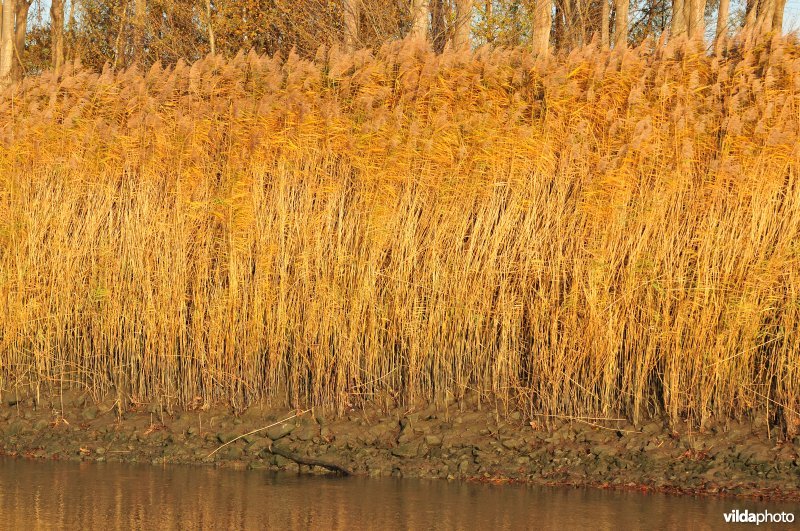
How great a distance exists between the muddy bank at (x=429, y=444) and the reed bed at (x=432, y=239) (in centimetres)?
16

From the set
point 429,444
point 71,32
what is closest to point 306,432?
point 429,444

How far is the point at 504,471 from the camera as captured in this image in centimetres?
726

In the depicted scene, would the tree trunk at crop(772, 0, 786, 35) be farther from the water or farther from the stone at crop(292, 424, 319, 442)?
the water

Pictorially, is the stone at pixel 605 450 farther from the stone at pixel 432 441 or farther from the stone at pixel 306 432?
the stone at pixel 306 432

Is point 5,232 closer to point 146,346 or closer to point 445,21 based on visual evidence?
point 146,346

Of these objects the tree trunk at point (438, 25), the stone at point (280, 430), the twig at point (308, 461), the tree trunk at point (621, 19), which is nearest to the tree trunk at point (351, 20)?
the tree trunk at point (438, 25)

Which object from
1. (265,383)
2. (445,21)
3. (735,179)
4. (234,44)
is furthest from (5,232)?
(234,44)

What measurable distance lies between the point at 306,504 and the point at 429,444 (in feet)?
4.67

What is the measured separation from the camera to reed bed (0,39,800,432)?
25.0ft

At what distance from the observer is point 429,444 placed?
759 centimetres

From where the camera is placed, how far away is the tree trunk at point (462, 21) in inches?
683

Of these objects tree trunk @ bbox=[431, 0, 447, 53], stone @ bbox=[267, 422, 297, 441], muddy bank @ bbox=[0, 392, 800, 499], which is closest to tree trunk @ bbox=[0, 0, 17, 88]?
tree trunk @ bbox=[431, 0, 447, 53]

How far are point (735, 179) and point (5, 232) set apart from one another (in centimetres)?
539
